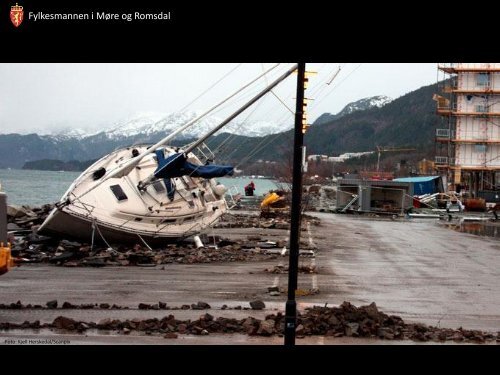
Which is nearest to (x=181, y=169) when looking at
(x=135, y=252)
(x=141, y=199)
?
(x=141, y=199)

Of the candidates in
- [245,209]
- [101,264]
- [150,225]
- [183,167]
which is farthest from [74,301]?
[245,209]

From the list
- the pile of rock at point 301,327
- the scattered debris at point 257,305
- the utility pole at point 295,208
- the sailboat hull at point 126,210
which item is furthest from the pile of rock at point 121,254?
the utility pole at point 295,208

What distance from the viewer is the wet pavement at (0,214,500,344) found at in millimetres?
13969

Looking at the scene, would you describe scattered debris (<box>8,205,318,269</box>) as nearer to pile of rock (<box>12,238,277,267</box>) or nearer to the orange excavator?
pile of rock (<box>12,238,277,267</box>)

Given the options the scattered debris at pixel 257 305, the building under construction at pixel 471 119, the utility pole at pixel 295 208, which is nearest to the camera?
the utility pole at pixel 295 208

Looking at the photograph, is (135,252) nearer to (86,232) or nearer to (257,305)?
(86,232)

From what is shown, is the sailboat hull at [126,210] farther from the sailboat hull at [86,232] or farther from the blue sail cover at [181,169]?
the blue sail cover at [181,169]

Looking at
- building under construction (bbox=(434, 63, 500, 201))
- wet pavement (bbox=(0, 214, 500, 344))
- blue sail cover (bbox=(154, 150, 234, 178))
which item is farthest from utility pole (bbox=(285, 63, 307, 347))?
building under construction (bbox=(434, 63, 500, 201))

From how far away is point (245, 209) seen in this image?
57.1m

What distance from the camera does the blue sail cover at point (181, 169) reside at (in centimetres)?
2866

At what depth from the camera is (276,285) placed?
715 inches

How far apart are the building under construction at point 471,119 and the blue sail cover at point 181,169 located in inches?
2208
